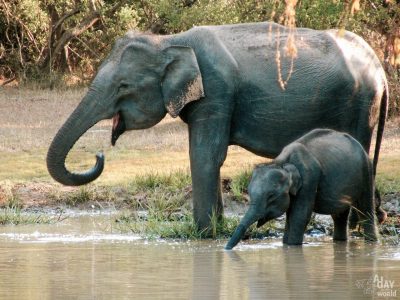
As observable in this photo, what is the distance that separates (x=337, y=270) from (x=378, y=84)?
3.25 m

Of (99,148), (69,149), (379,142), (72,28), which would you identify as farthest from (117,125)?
(72,28)

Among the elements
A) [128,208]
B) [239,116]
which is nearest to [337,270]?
[239,116]

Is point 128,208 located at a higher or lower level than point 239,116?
lower

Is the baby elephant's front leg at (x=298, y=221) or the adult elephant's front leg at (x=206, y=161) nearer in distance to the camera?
the baby elephant's front leg at (x=298, y=221)

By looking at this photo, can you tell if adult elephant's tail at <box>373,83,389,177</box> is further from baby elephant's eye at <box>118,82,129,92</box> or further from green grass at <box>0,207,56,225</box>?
green grass at <box>0,207,56,225</box>

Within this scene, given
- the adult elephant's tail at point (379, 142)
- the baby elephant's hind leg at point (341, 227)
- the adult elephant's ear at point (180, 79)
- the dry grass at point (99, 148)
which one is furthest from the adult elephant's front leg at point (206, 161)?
the dry grass at point (99, 148)

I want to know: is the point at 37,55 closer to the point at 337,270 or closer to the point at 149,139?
the point at 149,139

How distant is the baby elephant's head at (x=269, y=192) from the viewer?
11.2 m

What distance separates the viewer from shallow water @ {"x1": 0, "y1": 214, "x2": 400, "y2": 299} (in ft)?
28.9

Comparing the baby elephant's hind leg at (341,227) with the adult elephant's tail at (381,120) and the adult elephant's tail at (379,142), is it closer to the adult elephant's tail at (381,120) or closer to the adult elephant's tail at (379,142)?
the adult elephant's tail at (379,142)

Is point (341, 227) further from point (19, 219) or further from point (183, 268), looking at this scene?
point (19, 219)

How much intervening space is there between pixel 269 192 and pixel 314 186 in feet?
1.75

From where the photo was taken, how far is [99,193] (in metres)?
15.7

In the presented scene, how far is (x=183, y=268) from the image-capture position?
10164 millimetres
